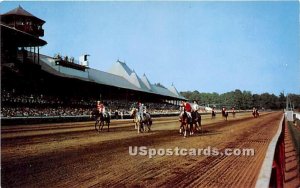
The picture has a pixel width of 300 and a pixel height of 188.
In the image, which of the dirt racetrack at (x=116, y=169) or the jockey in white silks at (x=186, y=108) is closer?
the dirt racetrack at (x=116, y=169)

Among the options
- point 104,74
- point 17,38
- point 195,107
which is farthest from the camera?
point 104,74

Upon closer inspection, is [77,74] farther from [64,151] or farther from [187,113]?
[64,151]

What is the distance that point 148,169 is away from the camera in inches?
335

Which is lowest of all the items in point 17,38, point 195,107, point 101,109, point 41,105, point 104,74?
point 101,109

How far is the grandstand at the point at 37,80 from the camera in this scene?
95.9ft

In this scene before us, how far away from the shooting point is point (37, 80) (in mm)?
33375

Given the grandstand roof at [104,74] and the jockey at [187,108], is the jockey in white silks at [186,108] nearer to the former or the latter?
the jockey at [187,108]

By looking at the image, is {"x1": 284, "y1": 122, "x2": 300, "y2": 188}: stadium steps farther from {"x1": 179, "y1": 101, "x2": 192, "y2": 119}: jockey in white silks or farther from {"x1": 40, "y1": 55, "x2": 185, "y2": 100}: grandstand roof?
{"x1": 40, "y1": 55, "x2": 185, "y2": 100}: grandstand roof

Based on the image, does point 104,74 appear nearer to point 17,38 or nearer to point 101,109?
point 17,38

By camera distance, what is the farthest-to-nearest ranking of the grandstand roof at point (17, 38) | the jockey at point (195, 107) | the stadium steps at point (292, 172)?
the grandstand roof at point (17, 38) → the jockey at point (195, 107) → the stadium steps at point (292, 172)

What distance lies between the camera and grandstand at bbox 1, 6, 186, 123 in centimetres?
2922

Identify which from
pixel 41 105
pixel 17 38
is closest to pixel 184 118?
pixel 41 105

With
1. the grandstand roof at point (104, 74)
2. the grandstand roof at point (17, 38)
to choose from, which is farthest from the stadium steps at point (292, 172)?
the grandstand roof at point (104, 74)

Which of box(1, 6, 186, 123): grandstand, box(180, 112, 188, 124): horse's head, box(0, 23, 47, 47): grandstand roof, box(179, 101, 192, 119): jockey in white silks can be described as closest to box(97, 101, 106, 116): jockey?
box(179, 101, 192, 119): jockey in white silks
